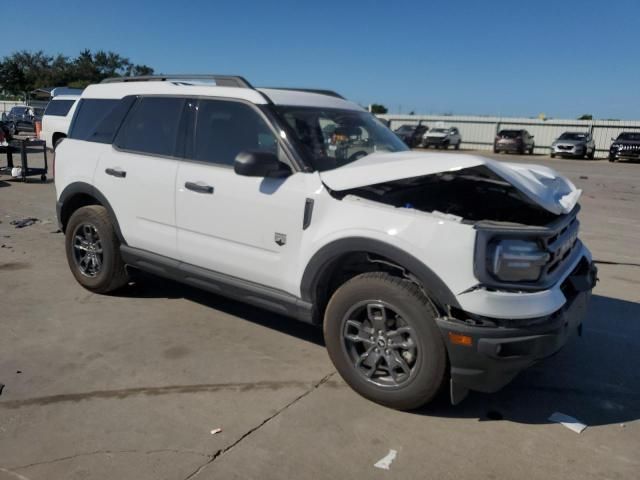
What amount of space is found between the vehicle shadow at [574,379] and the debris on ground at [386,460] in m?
0.47

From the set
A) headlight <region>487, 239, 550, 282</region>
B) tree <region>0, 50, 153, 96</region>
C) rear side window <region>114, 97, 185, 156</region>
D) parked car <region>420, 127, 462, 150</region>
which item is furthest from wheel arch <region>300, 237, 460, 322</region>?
tree <region>0, 50, 153, 96</region>

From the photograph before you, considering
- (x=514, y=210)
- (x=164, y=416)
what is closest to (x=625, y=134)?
(x=514, y=210)

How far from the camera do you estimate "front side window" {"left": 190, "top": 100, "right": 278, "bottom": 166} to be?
4020mm

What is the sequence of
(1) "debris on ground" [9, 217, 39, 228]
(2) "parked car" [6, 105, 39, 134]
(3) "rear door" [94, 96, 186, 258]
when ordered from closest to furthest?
(3) "rear door" [94, 96, 186, 258], (1) "debris on ground" [9, 217, 39, 228], (2) "parked car" [6, 105, 39, 134]

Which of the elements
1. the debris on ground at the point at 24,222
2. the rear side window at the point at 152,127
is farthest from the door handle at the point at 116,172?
the debris on ground at the point at 24,222

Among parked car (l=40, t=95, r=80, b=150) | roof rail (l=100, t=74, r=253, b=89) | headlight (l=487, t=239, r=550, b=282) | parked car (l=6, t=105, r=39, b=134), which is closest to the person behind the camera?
headlight (l=487, t=239, r=550, b=282)

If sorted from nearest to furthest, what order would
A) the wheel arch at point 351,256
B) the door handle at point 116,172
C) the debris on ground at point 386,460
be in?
the debris on ground at point 386,460 < the wheel arch at point 351,256 < the door handle at point 116,172

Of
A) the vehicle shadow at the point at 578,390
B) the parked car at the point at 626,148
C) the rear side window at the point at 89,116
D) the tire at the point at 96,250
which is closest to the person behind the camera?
the vehicle shadow at the point at 578,390

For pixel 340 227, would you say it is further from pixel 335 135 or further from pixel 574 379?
pixel 574 379

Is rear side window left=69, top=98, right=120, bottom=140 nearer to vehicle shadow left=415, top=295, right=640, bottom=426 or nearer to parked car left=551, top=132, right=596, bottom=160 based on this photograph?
vehicle shadow left=415, top=295, right=640, bottom=426

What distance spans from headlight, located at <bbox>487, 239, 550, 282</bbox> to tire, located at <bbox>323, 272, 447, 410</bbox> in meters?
0.43

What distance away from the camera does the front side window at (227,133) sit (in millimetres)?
4020

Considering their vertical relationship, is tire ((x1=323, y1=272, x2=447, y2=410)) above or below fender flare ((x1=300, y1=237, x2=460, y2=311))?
below

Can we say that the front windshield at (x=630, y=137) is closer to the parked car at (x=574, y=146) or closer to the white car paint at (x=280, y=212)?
the parked car at (x=574, y=146)
